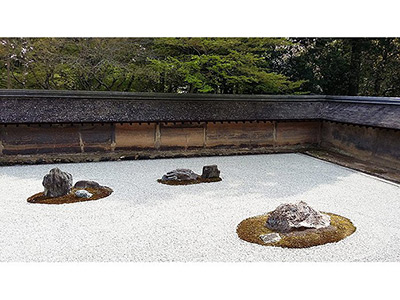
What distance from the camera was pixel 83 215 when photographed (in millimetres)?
8531

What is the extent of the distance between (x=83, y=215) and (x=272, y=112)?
10786 millimetres

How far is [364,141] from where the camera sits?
14.6 m

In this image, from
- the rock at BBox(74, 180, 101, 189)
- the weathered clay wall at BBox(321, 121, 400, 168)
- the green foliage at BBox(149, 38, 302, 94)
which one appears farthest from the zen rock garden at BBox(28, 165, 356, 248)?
the green foliage at BBox(149, 38, 302, 94)

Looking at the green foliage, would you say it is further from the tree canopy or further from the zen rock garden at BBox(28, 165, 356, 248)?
the zen rock garden at BBox(28, 165, 356, 248)

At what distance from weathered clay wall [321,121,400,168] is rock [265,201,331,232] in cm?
702

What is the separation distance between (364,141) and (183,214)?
948 centimetres

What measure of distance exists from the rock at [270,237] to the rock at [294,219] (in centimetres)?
34

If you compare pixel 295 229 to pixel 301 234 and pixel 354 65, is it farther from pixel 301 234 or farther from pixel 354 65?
pixel 354 65

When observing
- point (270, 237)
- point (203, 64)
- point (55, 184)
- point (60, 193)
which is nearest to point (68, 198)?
point (60, 193)

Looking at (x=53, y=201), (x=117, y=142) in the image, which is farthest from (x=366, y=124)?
(x=53, y=201)

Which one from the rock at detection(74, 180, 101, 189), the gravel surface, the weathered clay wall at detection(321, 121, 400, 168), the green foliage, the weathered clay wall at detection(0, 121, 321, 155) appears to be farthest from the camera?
the green foliage

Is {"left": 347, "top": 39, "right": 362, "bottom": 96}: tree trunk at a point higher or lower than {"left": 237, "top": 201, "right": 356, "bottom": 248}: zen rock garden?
higher

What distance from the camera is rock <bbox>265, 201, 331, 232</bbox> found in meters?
7.46

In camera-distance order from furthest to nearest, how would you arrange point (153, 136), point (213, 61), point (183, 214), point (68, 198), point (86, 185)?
point (213, 61), point (153, 136), point (86, 185), point (68, 198), point (183, 214)
